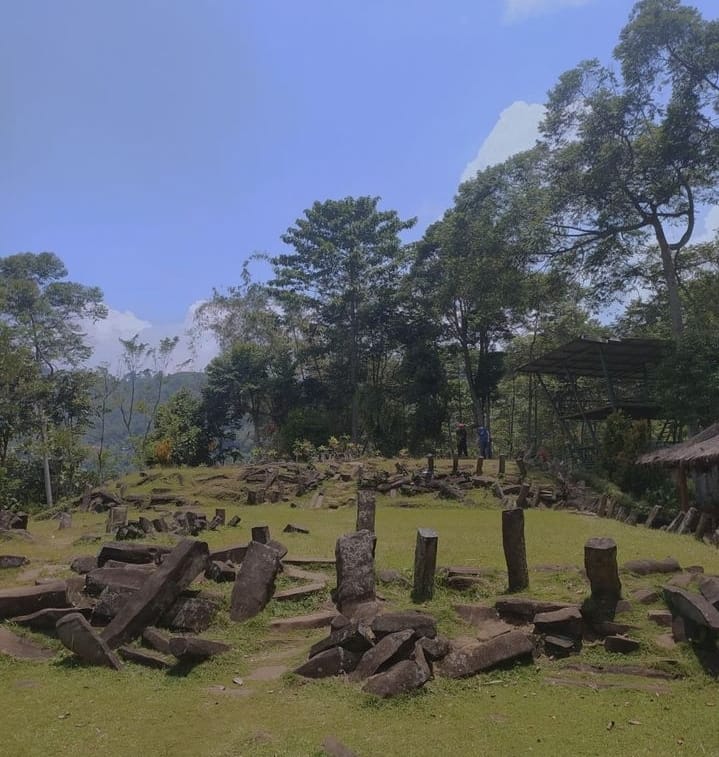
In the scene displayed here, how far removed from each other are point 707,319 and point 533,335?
1508 cm

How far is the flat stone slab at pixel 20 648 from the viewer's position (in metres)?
7.23

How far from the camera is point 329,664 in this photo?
20.6 ft

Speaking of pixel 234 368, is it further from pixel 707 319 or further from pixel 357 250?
pixel 707 319

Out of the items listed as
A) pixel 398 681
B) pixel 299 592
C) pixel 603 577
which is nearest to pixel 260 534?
pixel 299 592

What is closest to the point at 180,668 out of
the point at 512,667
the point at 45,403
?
the point at 512,667

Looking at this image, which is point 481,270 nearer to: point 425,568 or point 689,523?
point 689,523

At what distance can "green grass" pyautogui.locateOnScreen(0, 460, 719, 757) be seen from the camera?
191 inches

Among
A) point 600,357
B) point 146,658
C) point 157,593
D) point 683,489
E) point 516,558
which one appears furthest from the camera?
point 600,357

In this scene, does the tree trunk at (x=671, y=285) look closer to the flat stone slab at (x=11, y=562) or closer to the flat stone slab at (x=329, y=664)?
the flat stone slab at (x=329, y=664)

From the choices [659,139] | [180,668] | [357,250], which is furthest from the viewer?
[357,250]

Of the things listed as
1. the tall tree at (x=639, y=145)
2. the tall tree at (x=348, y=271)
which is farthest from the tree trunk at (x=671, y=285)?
the tall tree at (x=348, y=271)

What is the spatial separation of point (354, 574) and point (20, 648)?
3.90 metres

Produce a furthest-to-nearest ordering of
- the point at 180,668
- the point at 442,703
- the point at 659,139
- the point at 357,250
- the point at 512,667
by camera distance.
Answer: the point at 357,250 → the point at 659,139 → the point at 180,668 → the point at 512,667 → the point at 442,703

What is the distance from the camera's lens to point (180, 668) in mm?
6629
